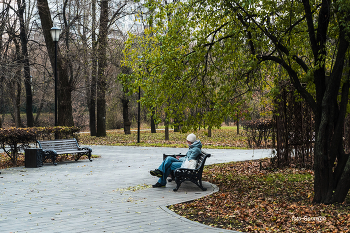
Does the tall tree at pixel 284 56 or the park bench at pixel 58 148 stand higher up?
the tall tree at pixel 284 56

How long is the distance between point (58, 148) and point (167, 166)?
21.6ft

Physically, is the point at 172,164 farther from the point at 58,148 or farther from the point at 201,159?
the point at 58,148

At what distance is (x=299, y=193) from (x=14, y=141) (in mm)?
9464

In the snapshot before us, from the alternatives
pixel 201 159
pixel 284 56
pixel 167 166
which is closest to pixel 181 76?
pixel 201 159

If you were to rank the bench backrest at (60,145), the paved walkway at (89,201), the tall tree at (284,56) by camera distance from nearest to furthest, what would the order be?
the paved walkway at (89,201) < the tall tree at (284,56) < the bench backrest at (60,145)

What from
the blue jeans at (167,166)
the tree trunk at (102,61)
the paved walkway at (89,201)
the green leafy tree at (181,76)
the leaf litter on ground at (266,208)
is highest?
the tree trunk at (102,61)

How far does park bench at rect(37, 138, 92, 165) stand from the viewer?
13.3 m

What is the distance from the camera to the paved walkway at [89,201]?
5.52m

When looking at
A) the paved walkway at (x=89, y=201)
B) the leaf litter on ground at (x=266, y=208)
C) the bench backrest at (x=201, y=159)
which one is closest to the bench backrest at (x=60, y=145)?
the paved walkway at (x=89, y=201)

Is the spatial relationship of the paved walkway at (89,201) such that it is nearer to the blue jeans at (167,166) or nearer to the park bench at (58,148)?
the blue jeans at (167,166)

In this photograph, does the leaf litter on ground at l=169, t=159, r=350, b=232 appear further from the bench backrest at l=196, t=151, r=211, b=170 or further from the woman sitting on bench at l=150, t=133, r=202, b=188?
the woman sitting on bench at l=150, t=133, r=202, b=188

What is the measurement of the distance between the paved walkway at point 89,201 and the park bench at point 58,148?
117 centimetres

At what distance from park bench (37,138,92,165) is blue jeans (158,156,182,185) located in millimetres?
5872

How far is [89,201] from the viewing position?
7.24 m
